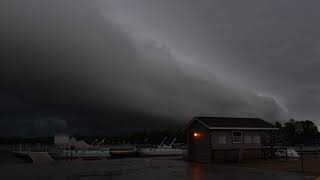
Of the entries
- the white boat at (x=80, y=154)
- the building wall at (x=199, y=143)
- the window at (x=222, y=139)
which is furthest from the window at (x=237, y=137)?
the white boat at (x=80, y=154)

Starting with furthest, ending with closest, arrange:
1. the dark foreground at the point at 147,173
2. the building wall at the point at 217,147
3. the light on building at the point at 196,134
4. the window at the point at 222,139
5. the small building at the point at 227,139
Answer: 1. the light on building at the point at 196,134
2. the window at the point at 222,139
3. the small building at the point at 227,139
4. the building wall at the point at 217,147
5. the dark foreground at the point at 147,173

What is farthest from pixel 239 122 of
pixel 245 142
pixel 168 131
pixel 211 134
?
pixel 168 131

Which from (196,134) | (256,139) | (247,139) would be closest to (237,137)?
(247,139)

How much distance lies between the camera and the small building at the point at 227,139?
40906 mm

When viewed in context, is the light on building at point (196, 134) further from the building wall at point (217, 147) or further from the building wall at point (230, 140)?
the building wall at point (230, 140)

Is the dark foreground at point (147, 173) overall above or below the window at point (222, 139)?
below

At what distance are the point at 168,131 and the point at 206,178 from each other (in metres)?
162

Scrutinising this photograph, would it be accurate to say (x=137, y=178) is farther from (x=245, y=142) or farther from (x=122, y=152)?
(x=122, y=152)

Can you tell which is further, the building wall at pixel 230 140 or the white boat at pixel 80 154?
the white boat at pixel 80 154

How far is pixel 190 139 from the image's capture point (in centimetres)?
4441

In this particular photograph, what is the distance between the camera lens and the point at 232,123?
43344 millimetres

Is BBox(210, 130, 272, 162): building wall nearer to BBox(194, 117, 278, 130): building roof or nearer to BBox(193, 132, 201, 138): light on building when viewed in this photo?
BBox(194, 117, 278, 130): building roof


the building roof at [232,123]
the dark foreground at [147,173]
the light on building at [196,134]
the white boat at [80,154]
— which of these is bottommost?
the white boat at [80,154]

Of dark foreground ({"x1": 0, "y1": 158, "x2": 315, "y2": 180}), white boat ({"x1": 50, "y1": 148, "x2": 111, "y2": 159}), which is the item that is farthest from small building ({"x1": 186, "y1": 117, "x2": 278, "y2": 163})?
white boat ({"x1": 50, "y1": 148, "x2": 111, "y2": 159})
